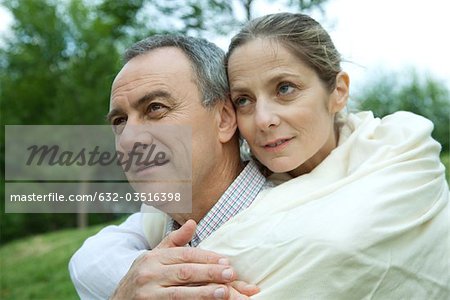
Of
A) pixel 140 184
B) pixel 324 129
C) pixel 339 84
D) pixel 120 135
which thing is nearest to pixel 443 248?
pixel 324 129

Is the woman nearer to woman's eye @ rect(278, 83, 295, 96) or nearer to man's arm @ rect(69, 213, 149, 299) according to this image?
woman's eye @ rect(278, 83, 295, 96)

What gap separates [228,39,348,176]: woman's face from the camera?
7.22ft

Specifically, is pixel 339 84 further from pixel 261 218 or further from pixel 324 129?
pixel 261 218

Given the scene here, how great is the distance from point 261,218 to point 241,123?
545 millimetres

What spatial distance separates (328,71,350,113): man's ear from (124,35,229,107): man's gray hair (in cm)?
44

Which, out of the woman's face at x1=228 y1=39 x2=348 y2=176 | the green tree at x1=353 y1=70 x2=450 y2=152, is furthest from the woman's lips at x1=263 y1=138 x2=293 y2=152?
the green tree at x1=353 y1=70 x2=450 y2=152

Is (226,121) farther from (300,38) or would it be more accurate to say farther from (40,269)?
(40,269)

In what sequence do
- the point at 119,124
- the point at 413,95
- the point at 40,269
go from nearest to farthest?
the point at 119,124 < the point at 40,269 < the point at 413,95

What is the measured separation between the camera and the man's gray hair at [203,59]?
2.34 m

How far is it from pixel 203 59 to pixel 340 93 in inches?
23.6

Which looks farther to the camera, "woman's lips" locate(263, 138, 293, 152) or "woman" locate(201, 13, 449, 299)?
"woman's lips" locate(263, 138, 293, 152)

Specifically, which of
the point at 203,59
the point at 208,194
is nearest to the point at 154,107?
the point at 203,59

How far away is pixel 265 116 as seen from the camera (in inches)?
85.9

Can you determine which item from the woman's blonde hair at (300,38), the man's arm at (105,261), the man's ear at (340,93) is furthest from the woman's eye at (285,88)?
the man's arm at (105,261)
